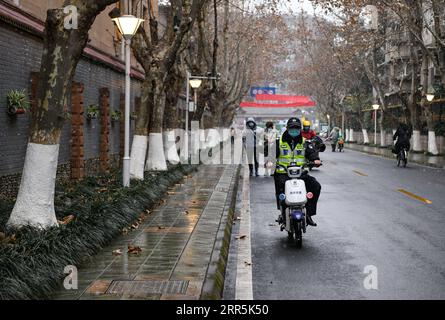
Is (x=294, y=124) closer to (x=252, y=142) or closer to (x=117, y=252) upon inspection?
(x=117, y=252)

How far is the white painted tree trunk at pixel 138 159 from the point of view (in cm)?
1703

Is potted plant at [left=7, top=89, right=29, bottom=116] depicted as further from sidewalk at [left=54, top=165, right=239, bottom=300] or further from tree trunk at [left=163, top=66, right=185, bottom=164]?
tree trunk at [left=163, top=66, right=185, bottom=164]

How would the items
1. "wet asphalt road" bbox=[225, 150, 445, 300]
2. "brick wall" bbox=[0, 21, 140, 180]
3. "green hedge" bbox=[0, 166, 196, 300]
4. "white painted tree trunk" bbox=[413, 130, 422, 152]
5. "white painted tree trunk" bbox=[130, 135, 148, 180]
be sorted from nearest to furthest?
1. "green hedge" bbox=[0, 166, 196, 300]
2. "wet asphalt road" bbox=[225, 150, 445, 300]
3. "brick wall" bbox=[0, 21, 140, 180]
4. "white painted tree trunk" bbox=[130, 135, 148, 180]
5. "white painted tree trunk" bbox=[413, 130, 422, 152]

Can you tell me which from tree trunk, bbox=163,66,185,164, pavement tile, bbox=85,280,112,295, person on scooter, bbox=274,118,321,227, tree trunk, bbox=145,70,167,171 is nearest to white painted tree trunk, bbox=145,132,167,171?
tree trunk, bbox=145,70,167,171

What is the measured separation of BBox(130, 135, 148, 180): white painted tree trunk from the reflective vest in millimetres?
6629

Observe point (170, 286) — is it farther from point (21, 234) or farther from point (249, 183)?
point (249, 183)

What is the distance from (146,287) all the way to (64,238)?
1.85 m

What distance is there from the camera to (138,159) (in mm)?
17203

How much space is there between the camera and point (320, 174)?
25.0 metres

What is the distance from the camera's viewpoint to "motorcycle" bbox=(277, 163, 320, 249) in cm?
1027

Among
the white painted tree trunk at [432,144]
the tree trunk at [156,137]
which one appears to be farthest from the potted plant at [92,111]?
the white painted tree trunk at [432,144]

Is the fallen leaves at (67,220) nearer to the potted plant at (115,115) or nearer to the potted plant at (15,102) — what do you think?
the potted plant at (15,102)

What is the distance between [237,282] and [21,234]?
267cm

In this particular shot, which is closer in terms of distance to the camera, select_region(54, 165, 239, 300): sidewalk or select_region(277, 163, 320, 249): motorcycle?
select_region(54, 165, 239, 300): sidewalk
